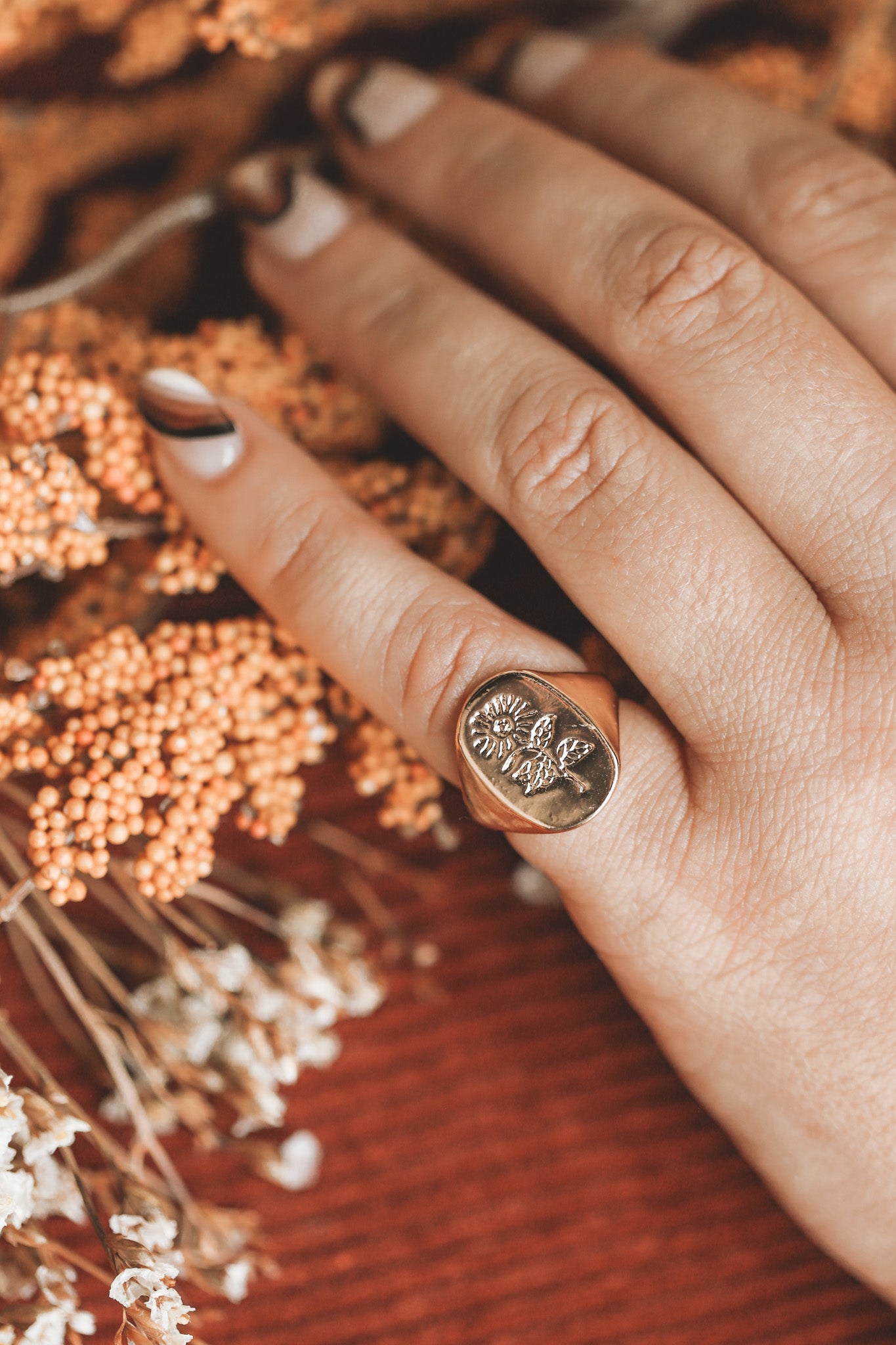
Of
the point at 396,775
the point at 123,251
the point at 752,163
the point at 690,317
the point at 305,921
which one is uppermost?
the point at 752,163

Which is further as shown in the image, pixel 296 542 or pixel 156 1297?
pixel 296 542

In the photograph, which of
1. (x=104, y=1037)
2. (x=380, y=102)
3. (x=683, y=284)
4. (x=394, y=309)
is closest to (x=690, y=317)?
(x=683, y=284)

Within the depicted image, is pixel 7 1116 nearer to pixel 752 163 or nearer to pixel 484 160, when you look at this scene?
pixel 484 160

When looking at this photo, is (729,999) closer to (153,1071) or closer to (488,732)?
(488,732)

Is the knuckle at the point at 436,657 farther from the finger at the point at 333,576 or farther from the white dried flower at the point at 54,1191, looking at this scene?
the white dried flower at the point at 54,1191

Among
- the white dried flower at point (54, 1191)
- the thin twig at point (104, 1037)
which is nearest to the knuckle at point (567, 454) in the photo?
the thin twig at point (104, 1037)

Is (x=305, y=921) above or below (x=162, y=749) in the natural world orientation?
below
